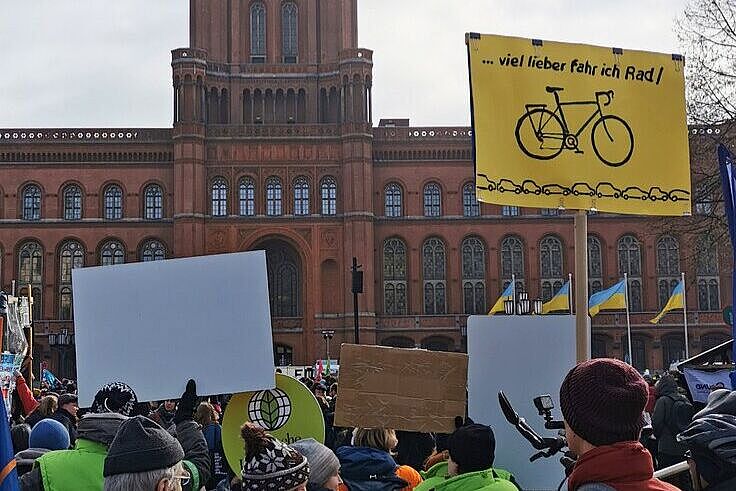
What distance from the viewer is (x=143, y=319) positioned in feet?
21.3

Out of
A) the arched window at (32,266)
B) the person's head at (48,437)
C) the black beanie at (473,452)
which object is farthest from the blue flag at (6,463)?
the arched window at (32,266)

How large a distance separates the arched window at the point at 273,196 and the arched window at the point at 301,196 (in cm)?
85

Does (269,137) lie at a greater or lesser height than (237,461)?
greater

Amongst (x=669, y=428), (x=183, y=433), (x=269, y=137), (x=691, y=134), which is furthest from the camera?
(x=269, y=137)

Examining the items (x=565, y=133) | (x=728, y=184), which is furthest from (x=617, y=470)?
(x=565, y=133)

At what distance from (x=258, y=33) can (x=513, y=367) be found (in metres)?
46.7

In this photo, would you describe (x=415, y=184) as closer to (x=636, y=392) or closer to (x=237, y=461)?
(x=237, y=461)

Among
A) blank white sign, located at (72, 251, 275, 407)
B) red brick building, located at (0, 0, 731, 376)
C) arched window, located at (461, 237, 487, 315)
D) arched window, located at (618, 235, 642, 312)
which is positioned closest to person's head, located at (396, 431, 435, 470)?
blank white sign, located at (72, 251, 275, 407)

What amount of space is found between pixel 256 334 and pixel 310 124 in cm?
4271

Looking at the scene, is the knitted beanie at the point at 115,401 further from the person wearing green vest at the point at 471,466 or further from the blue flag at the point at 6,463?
the person wearing green vest at the point at 471,466

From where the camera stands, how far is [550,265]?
49750 mm

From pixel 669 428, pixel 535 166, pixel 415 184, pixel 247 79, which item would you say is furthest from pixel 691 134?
pixel 247 79

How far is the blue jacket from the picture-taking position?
16.5 feet

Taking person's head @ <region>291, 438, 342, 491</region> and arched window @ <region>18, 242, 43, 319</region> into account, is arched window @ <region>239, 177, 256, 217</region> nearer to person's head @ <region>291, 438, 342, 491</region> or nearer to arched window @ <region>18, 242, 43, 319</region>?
arched window @ <region>18, 242, 43, 319</region>
